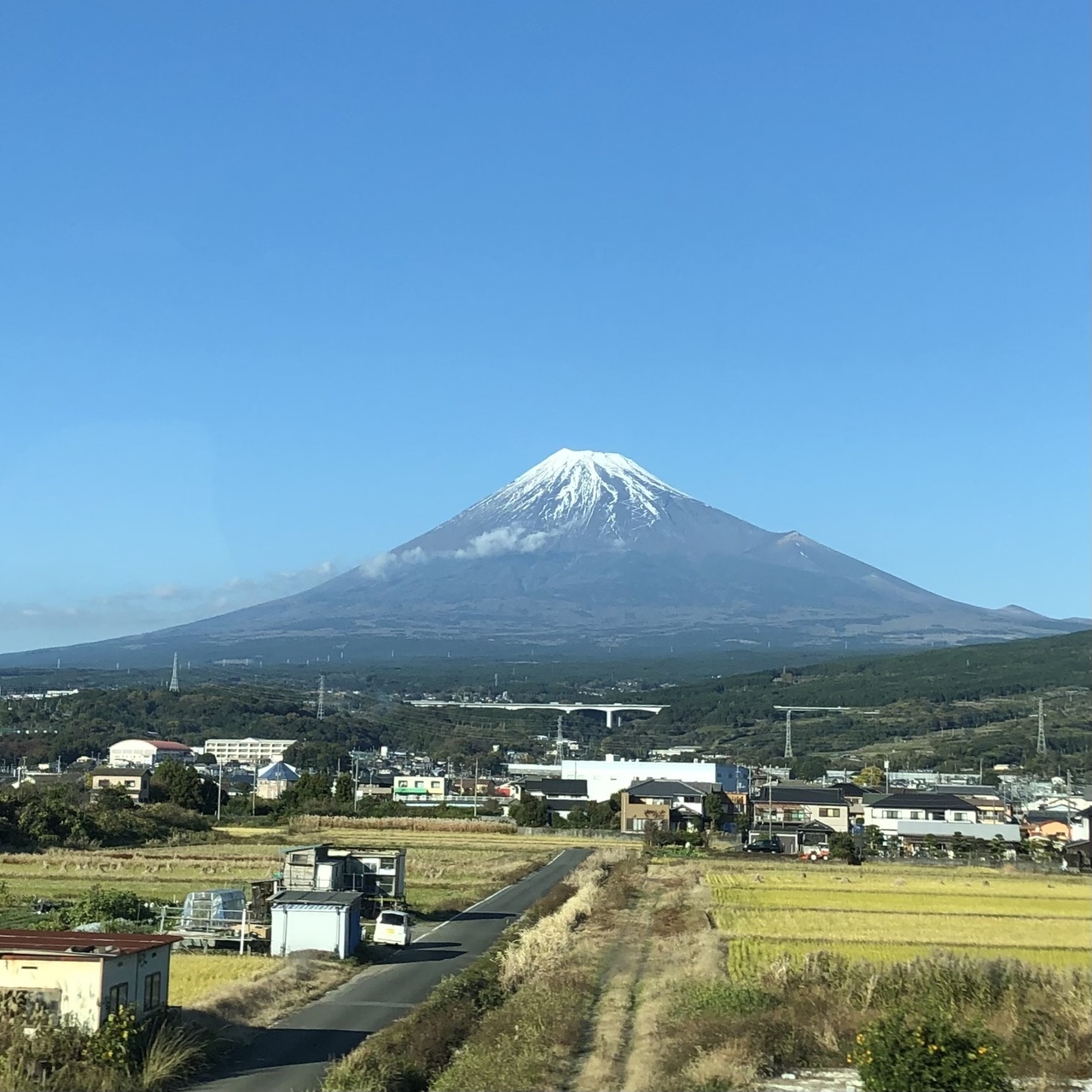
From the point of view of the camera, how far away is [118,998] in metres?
15.4

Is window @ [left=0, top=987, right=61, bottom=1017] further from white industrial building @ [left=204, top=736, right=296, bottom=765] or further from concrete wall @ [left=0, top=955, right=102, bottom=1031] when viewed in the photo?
white industrial building @ [left=204, top=736, right=296, bottom=765]

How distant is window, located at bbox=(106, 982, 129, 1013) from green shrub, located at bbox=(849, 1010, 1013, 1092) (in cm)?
800

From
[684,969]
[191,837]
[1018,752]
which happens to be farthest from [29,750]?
[684,969]

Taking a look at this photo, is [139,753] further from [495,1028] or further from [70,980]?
[70,980]

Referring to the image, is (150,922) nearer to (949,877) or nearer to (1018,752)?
(949,877)

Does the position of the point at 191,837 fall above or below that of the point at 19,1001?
below

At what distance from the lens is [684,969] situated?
22922 millimetres

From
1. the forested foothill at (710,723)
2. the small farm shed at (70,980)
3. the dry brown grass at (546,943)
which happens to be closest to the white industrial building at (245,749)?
the forested foothill at (710,723)

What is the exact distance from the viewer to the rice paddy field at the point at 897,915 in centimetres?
2594

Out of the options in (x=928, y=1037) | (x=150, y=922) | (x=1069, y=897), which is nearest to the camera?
(x=928, y=1037)

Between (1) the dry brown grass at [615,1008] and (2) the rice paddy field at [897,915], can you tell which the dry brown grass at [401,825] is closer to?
(2) the rice paddy field at [897,915]

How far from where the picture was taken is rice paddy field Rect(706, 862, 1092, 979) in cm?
2594

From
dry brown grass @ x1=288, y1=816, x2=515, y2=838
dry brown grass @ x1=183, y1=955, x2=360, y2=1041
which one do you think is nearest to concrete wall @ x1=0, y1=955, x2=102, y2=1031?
dry brown grass @ x1=183, y1=955, x2=360, y2=1041

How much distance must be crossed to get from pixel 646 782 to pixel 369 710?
105330mm
